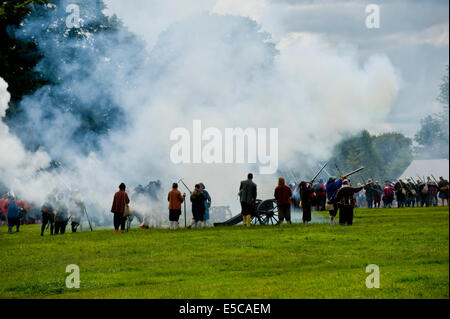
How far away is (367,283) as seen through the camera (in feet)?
38.5

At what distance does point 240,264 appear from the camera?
48.5ft

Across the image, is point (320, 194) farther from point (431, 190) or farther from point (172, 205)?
point (172, 205)

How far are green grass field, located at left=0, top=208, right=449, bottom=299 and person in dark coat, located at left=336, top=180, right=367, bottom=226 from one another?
1182mm

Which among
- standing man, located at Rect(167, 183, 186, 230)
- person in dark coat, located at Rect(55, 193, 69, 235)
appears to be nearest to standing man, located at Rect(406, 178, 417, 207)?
standing man, located at Rect(167, 183, 186, 230)

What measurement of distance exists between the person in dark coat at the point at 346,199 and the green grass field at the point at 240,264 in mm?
1182

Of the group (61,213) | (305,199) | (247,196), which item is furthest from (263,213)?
(61,213)

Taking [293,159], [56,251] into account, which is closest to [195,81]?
[293,159]

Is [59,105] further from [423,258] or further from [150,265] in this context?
[423,258]

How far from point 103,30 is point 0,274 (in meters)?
23.3

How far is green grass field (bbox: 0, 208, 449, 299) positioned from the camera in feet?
38.3

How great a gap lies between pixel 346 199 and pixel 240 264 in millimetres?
9340

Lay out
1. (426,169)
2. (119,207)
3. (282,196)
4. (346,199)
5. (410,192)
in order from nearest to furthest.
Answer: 1. (346,199)
2. (282,196)
3. (119,207)
4. (410,192)
5. (426,169)

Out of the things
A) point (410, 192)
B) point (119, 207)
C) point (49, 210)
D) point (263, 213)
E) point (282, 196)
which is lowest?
point (263, 213)
